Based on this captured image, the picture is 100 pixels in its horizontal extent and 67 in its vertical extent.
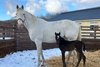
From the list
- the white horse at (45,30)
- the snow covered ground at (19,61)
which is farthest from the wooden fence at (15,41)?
the white horse at (45,30)

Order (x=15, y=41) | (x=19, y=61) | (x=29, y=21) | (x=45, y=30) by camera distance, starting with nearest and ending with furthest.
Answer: (x=45, y=30)
(x=29, y=21)
(x=19, y=61)
(x=15, y=41)

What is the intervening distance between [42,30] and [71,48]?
1309 millimetres

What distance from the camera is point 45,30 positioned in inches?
277

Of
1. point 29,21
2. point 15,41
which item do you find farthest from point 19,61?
point 15,41

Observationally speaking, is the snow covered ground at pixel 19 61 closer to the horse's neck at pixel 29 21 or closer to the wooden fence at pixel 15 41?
the wooden fence at pixel 15 41

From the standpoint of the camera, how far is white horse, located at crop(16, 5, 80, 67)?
22.7ft

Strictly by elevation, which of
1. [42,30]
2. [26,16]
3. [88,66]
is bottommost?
[88,66]

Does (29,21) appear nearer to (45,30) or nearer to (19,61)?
(45,30)

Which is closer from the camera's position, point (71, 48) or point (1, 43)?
point (71, 48)

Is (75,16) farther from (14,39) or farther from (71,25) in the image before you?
(71,25)

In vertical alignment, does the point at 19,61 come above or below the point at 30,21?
below

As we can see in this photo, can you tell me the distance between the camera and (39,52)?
698 centimetres

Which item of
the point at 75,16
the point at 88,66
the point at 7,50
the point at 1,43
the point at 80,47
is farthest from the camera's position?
the point at 75,16

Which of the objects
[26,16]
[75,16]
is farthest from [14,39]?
[75,16]
